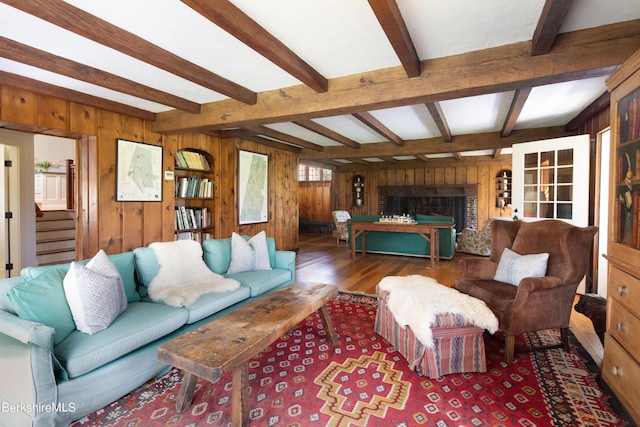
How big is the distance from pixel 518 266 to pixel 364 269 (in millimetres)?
2720

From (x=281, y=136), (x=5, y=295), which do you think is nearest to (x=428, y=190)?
(x=281, y=136)

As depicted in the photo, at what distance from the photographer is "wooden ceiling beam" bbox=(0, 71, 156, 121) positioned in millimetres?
2773

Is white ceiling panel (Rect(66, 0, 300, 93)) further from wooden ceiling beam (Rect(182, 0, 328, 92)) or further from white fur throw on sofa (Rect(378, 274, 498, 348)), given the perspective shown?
white fur throw on sofa (Rect(378, 274, 498, 348))

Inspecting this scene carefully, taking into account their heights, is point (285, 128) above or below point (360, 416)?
above

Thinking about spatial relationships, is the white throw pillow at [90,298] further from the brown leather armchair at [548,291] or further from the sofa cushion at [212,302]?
the brown leather armchair at [548,291]

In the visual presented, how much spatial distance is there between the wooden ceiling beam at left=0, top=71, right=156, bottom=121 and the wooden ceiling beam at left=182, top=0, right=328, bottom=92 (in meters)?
2.32

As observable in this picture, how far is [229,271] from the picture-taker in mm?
3174

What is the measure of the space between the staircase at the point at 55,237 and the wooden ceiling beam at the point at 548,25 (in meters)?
6.51

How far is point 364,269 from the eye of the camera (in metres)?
5.11

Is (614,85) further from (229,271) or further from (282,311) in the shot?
(229,271)

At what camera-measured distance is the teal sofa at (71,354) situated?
4.74 feet

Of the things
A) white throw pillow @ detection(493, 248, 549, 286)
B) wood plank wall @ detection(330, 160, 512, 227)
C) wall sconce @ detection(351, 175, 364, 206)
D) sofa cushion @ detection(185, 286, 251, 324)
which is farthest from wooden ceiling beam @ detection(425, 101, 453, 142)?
wall sconce @ detection(351, 175, 364, 206)

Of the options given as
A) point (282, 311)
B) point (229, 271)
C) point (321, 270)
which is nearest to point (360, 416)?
point (282, 311)

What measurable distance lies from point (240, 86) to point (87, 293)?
2.30 meters
